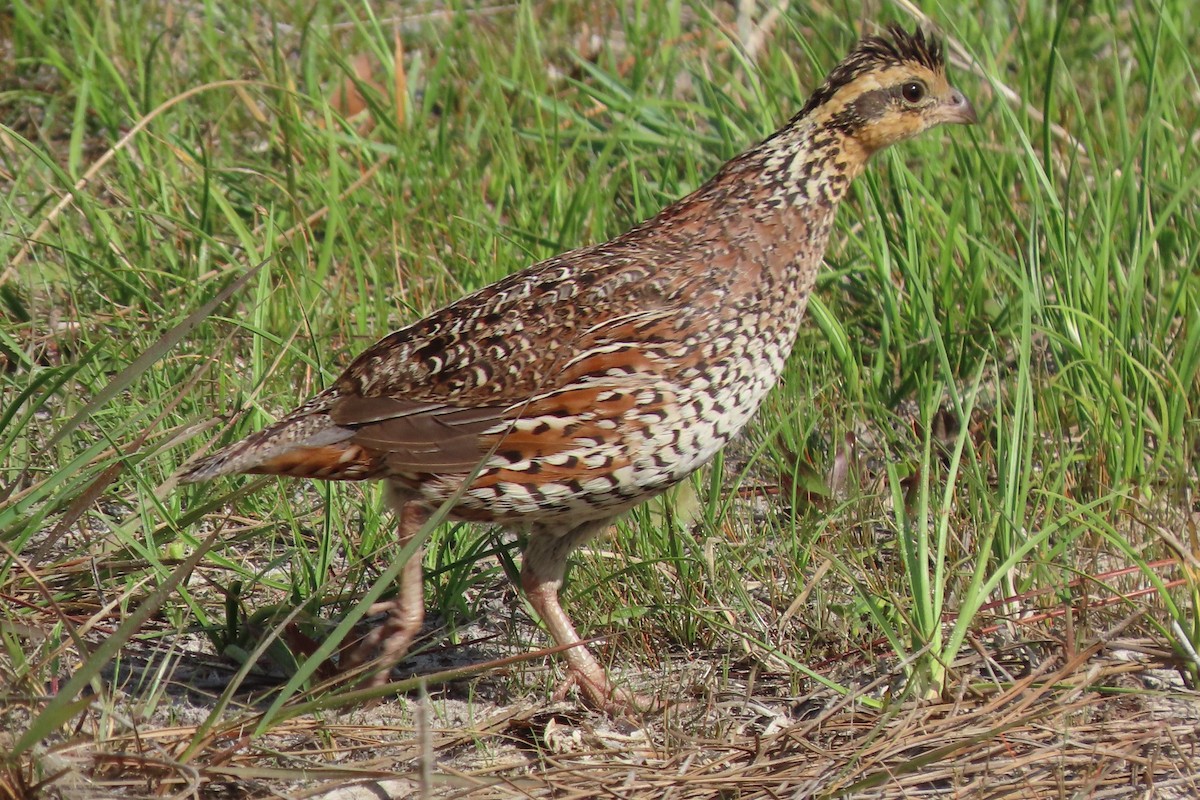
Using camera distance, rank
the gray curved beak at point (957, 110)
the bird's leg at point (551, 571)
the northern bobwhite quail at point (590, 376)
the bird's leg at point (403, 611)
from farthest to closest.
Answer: the gray curved beak at point (957, 110)
the bird's leg at point (551, 571)
the bird's leg at point (403, 611)
the northern bobwhite quail at point (590, 376)

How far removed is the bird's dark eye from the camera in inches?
163

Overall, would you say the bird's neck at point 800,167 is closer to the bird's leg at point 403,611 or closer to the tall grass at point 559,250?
the tall grass at point 559,250

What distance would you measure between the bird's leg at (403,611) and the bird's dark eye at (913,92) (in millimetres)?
1629

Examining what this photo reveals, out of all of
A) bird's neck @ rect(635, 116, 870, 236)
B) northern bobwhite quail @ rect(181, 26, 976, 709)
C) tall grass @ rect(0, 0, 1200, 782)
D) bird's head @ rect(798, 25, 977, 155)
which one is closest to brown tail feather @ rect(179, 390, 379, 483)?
northern bobwhite quail @ rect(181, 26, 976, 709)

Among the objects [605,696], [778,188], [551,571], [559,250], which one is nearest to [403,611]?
[551,571]

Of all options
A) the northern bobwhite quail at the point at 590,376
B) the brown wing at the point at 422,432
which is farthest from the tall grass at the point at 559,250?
the brown wing at the point at 422,432

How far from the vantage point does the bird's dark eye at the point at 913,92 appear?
4141mm

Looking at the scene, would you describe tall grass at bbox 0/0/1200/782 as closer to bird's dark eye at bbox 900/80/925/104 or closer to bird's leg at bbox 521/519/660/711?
bird's leg at bbox 521/519/660/711

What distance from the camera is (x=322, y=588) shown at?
3793 millimetres

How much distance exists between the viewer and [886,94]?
4094 millimetres

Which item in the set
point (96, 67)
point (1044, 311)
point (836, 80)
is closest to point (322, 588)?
point (836, 80)

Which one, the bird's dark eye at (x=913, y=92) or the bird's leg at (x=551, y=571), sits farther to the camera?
the bird's dark eye at (x=913, y=92)

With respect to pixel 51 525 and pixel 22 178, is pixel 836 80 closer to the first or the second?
pixel 51 525

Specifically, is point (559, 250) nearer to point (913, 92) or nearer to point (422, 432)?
point (913, 92)
